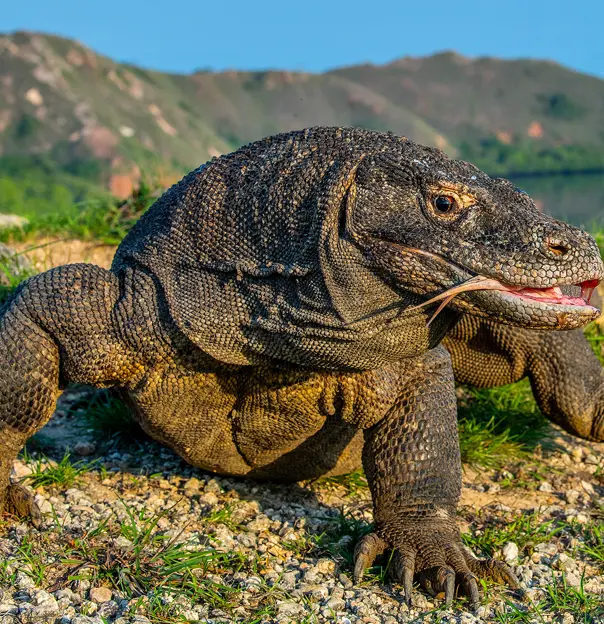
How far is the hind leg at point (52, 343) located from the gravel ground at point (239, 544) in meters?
0.68

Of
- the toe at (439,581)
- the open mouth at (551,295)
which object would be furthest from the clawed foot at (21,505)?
the open mouth at (551,295)

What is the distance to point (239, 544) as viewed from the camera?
14.2 ft

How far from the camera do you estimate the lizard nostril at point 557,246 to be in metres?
3.47

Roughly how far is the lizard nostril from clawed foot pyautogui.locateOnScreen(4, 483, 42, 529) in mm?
2804

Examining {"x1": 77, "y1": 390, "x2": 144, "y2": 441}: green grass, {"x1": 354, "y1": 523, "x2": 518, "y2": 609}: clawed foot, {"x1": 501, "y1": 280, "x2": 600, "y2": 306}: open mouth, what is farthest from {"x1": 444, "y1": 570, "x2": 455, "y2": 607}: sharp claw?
{"x1": 77, "y1": 390, "x2": 144, "y2": 441}: green grass

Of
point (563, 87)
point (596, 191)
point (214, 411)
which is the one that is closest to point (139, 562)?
point (214, 411)

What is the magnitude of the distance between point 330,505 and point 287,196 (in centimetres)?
206

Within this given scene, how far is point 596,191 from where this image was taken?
36.9 meters

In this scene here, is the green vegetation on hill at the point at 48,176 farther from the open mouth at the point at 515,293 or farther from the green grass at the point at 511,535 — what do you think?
the open mouth at the point at 515,293

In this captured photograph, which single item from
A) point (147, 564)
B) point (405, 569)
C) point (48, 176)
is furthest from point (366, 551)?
point (48, 176)

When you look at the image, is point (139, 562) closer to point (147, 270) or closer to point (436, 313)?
point (147, 270)

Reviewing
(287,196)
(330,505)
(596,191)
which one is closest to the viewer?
(287,196)

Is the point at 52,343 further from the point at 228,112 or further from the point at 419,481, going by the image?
the point at 228,112

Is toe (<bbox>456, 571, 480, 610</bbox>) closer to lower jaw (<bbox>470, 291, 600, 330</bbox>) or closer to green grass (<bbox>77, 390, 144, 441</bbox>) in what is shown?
lower jaw (<bbox>470, 291, 600, 330</bbox>)
